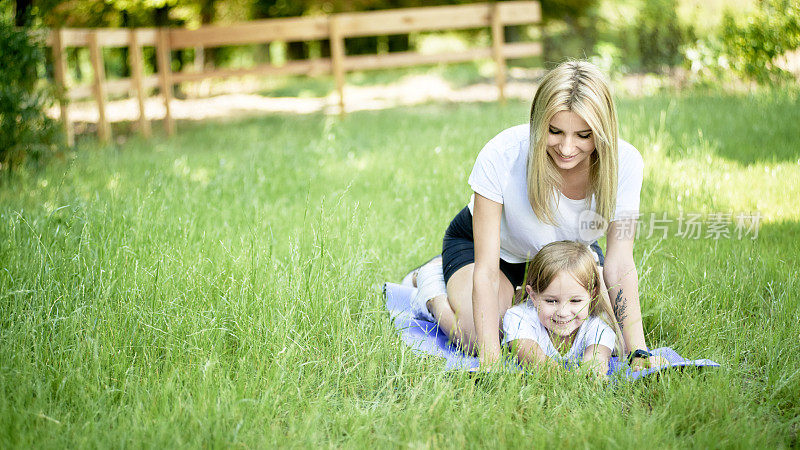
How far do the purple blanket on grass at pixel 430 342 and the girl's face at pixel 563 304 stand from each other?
247 millimetres

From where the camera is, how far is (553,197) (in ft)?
10.6

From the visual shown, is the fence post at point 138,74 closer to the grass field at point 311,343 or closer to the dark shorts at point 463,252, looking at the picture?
the grass field at point 311,343

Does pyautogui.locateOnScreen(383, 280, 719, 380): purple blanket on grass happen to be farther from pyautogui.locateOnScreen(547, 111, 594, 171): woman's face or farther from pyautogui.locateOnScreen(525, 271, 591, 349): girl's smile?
pyautogui.locateOnScreen(547, 111, 594, 171): woman's face

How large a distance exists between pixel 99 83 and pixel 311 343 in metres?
6.79

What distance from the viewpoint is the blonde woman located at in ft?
9.65

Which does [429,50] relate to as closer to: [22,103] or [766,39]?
[766,39]

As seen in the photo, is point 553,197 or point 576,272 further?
point 553,197

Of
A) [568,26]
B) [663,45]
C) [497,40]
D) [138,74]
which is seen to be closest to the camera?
[138,74]

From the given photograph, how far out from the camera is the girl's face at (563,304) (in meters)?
3.12

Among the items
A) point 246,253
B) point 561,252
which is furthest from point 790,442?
point 246,253

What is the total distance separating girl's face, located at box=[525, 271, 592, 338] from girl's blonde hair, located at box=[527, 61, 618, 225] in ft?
1.05

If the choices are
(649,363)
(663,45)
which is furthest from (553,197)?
(663,45)

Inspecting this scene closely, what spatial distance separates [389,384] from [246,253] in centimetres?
106

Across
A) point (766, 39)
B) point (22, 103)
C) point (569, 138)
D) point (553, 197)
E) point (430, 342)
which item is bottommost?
point (430, 342)
